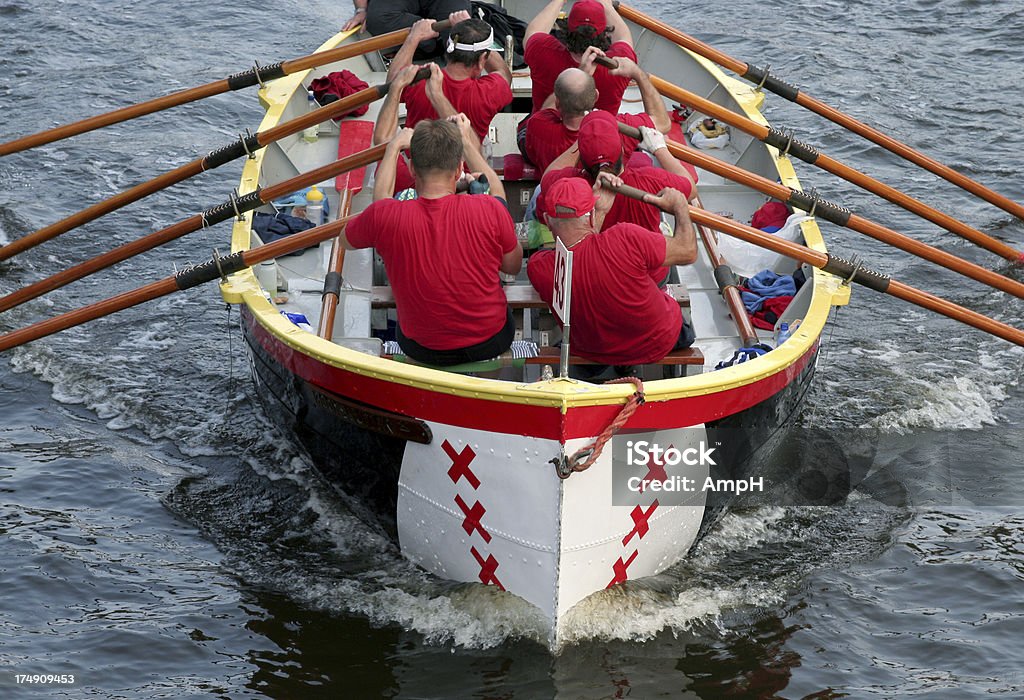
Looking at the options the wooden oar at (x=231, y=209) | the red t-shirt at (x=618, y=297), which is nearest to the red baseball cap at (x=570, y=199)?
the red t-shirt at (x=618, y=297)

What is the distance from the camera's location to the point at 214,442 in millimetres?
7863

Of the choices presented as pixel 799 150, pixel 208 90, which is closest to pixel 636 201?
pixel 799 150

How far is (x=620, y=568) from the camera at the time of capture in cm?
574

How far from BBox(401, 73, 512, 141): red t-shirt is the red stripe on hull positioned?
2.10m

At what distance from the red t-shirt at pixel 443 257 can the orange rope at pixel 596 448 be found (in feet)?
3.58

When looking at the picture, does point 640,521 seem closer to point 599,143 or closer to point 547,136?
point 599,143

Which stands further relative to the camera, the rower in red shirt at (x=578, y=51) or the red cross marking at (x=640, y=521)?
the rower in red shirt at (x=578, y=51)

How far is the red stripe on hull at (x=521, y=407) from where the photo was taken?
5066 millimetres

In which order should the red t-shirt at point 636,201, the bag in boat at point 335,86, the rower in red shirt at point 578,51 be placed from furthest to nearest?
the bag in boat at point 335,86 < the rower in red shirt at point 578,51 < the red t-shirt at point 636,201

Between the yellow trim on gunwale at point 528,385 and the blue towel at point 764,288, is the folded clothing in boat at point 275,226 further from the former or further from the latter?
the blue towel at point 764,288

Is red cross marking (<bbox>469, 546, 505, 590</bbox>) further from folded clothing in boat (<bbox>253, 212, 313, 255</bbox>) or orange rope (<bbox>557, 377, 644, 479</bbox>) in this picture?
folded clothing in boat (<bbox>253, 212, 313, 255</bbox>)

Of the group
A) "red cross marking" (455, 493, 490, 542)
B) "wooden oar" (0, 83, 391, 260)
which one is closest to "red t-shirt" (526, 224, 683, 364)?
"red cross marking" (455, 493, 490, 542)

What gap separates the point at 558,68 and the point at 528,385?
343cm

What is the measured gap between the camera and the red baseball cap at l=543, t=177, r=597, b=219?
211 inches
